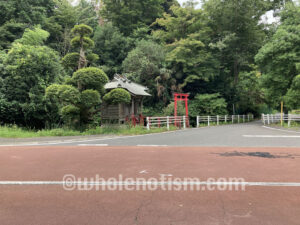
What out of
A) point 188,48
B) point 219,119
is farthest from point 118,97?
point 219,119

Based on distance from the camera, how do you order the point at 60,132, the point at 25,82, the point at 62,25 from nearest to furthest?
1. the point at 60,132
2. the point at 25,82
3. the point at 62,25

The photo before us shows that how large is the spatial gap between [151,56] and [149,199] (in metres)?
23.9

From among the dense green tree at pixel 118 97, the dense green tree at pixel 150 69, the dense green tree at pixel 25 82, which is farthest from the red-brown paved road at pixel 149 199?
the dense green tree at pixel 150 69

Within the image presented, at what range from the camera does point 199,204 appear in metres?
3.09

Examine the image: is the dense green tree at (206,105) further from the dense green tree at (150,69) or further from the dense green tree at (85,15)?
the dense green tree at (85,15)

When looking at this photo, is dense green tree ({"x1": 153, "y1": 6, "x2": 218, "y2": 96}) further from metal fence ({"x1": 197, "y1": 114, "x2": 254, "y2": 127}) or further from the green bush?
the green bush

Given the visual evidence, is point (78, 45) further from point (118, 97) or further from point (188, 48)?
point (188, 48)

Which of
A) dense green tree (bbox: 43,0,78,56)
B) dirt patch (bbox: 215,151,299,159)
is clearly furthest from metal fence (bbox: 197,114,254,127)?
dense green tree (bbox: 43,0,78,56)

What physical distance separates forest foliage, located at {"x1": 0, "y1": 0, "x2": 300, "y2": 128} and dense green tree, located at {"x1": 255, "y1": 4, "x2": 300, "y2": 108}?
88mm

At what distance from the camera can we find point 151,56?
25875 mm

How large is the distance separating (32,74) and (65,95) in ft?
22.1

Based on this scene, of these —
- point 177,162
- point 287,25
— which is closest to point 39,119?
point 177,162

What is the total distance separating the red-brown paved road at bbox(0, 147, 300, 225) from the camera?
2.71 m

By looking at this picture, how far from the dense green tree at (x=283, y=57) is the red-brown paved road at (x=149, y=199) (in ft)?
61.0
